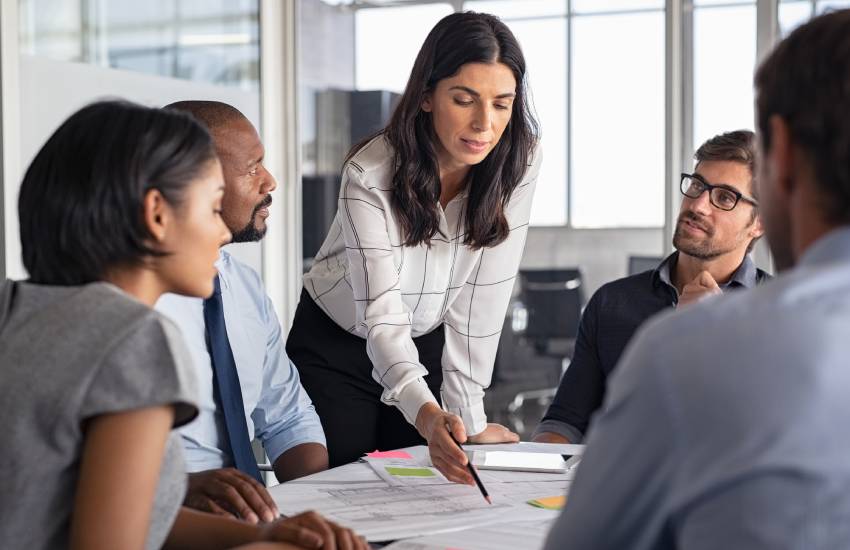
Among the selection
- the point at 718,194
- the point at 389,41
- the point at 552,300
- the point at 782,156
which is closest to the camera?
the point at 782,156

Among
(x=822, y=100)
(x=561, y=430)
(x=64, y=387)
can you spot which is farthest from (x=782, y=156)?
(x=561, y=430)

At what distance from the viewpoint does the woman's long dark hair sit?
86.1 inches

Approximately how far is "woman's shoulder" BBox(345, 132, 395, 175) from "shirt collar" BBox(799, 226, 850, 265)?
1.51 metres

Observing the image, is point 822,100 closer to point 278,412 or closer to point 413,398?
point 413,398

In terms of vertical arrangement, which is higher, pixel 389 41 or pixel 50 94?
pixel 389 41

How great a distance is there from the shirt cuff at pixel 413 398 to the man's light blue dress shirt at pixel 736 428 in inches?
47.5

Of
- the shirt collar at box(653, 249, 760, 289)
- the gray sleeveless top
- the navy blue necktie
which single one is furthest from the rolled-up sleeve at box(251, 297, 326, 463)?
the gray sleeveless top

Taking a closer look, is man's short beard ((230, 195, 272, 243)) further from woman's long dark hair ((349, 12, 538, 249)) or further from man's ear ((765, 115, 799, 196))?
man's ear ((765, 115, 799, 196))

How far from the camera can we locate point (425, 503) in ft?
5.13

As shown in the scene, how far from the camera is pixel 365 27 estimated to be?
4.36 metres

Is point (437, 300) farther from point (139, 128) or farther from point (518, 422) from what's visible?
point (518, 422)

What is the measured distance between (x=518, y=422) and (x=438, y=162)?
142 inches

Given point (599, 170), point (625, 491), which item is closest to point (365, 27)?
point (599, 170)

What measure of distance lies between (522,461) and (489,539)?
49 centimetres
